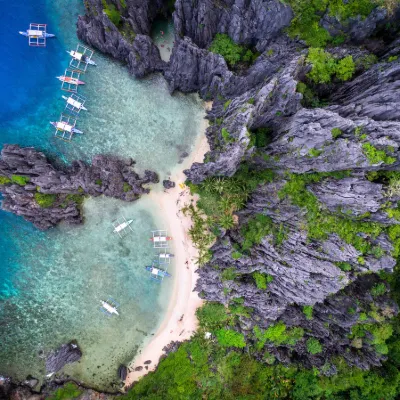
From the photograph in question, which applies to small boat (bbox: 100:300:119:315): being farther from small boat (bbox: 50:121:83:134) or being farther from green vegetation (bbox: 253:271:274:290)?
small boat (bbox: 50:121:83:134)

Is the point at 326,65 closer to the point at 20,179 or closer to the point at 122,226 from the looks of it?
the point at 122,226

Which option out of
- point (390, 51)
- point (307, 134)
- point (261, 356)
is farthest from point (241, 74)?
point (261, 356)

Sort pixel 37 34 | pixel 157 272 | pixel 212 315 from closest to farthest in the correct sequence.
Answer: pixel 37 34 < pixel 212 315 < pixel 157 272

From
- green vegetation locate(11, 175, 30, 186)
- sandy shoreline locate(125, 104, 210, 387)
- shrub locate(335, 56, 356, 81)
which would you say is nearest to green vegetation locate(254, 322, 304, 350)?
sandy shoreline locate(125, 104, 210, 387)

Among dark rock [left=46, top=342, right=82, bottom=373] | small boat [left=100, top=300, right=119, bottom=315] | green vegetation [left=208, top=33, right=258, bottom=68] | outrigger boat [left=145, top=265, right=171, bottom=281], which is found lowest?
dark rock [left=46, top=342, right=82, bottom=373]

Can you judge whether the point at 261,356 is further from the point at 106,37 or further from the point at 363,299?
the point at 106,37

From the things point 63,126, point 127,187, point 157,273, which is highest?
point 63,126

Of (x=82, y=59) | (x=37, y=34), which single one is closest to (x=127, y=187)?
(x=82, y=59)
